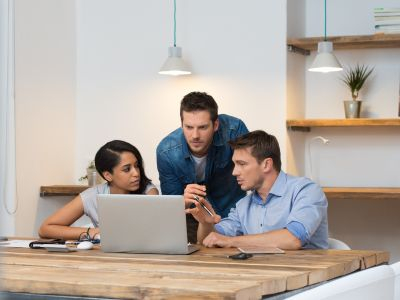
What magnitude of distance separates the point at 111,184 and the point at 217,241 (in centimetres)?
91

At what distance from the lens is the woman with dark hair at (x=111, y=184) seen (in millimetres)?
3211

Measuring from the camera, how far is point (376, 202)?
16.1 feet

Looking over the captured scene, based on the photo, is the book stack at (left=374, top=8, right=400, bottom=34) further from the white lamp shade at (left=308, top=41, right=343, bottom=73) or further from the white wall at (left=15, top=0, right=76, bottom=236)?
the white wall at (left=15, top=0, right=76, bottom=236)

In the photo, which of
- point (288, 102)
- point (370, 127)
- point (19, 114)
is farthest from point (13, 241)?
point (370, 127)

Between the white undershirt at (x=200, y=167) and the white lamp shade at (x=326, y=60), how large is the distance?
1294 mm

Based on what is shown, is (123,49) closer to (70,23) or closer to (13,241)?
(70,23)

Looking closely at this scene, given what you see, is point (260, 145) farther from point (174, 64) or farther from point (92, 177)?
point (92, 177)

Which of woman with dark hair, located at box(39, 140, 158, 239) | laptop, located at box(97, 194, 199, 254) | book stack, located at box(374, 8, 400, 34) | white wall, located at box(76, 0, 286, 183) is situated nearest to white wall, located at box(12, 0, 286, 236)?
white wall, located at box(76, 0, 286, 183)

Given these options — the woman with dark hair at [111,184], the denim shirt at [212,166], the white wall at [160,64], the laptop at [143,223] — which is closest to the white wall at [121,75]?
the white wall at [160,64]

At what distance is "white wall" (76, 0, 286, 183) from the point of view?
15.6 ft

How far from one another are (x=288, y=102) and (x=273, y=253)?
8.18ft

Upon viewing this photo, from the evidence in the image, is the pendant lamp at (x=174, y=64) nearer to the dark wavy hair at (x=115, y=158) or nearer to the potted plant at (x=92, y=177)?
the potted plant at (x=92, y=177)

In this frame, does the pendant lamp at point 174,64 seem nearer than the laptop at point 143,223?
No

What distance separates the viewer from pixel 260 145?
2.81 metres
